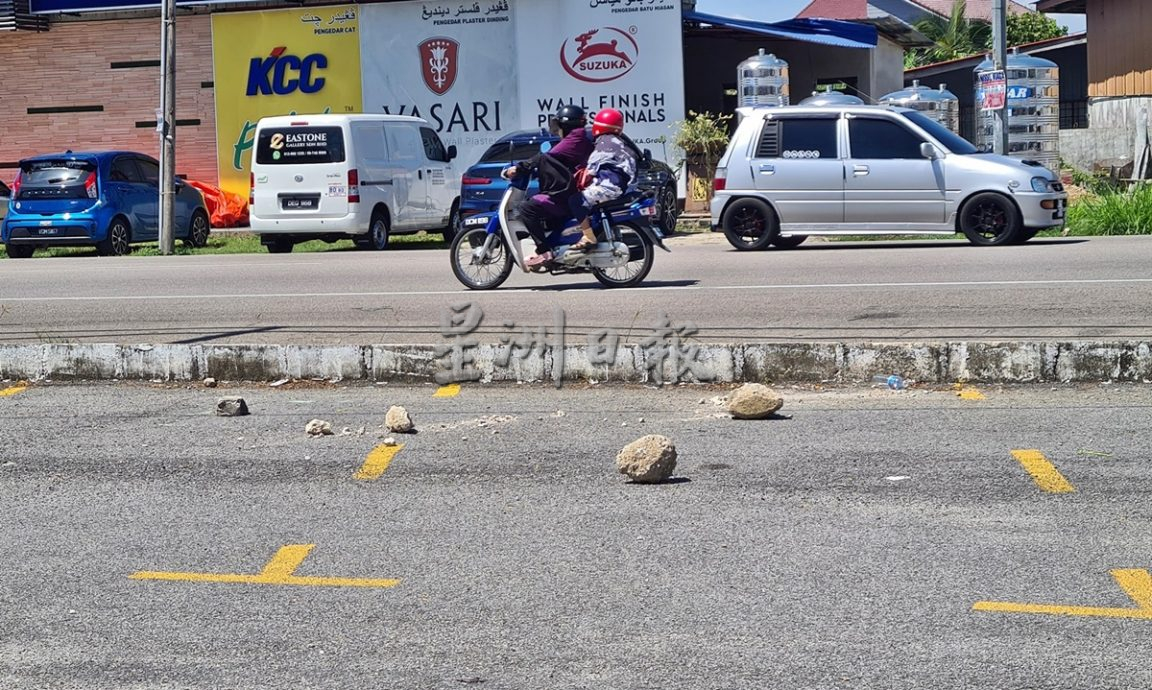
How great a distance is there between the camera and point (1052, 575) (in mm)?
5008

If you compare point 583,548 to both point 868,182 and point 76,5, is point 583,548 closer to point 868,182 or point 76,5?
point 868,182

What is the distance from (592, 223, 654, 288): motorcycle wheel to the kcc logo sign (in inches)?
662

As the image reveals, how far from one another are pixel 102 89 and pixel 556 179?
64.6 ft

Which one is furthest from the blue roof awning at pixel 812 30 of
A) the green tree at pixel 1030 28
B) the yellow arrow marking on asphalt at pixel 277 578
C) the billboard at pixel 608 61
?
the green tree at pixel 1030 28

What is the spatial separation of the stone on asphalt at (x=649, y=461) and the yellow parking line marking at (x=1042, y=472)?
1559 millimetres

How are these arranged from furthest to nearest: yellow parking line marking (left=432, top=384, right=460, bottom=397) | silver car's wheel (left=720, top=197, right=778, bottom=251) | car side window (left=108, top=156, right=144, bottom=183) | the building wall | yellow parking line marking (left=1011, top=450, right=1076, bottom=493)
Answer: the building wall, car side window (left=108, top=156, right=144, bottom=183), silver car's wheel (left=720, top=197, right=778, bottom=251), yellow parking line marking (left=432, top=384, right=460, bottom=397), yellow parking line marking (left=1011, top=450, right=1076, bottom=493)

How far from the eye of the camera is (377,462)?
6922 mm

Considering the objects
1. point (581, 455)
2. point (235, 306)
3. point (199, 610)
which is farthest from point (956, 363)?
point (235, 306)

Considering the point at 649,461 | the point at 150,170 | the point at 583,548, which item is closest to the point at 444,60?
the point at 150,170

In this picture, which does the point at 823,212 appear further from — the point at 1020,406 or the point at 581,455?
the point at 581,455

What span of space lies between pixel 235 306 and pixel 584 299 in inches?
117

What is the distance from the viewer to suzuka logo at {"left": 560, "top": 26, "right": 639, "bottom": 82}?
27.4 m

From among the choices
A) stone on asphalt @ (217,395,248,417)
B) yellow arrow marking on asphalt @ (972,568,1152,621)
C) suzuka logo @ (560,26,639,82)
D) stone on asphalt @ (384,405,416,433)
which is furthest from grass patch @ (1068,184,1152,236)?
yellow arrow marking on asphalt @ (972,568,1152,621)

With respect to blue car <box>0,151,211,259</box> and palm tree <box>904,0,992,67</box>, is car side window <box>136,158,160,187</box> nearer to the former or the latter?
blue car <box>0,151,211,259</box>
